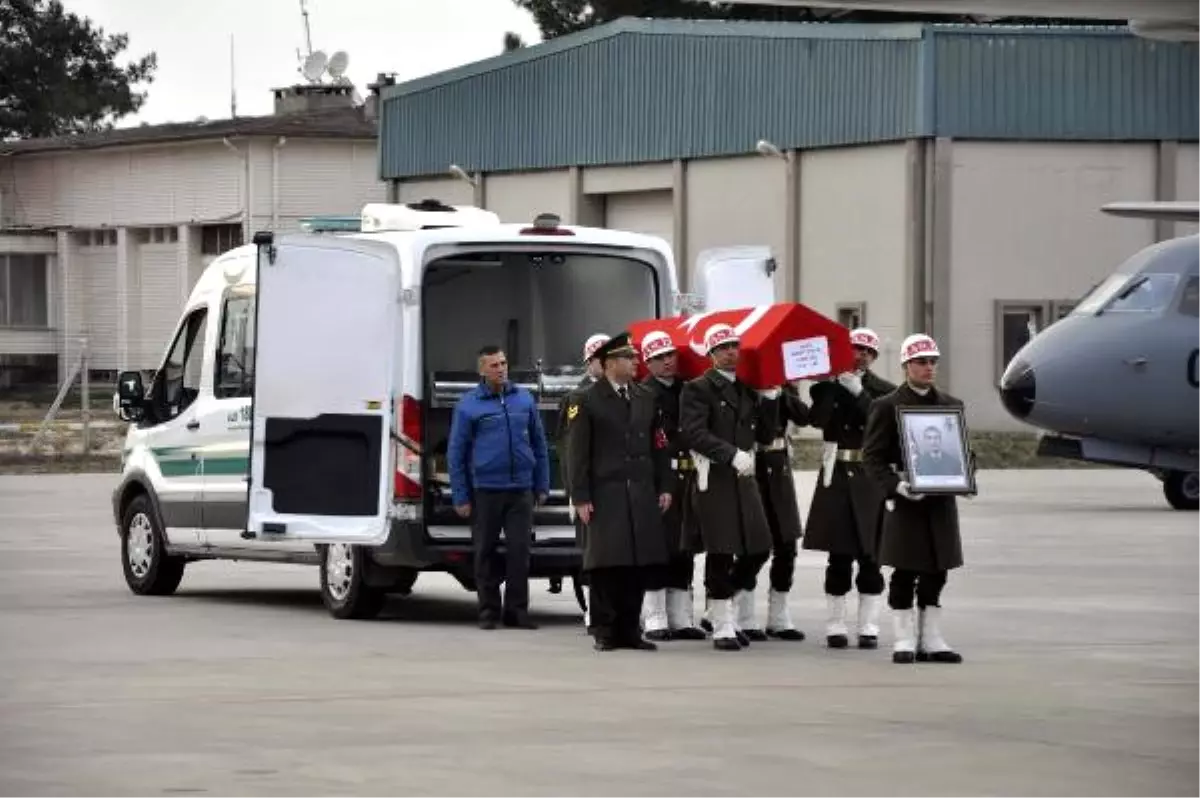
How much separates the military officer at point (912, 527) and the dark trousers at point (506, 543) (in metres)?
2.59

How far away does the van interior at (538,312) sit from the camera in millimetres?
19578

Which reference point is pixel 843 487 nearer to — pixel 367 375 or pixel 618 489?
pixel 618 489

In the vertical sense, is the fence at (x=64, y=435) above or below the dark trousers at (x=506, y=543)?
below

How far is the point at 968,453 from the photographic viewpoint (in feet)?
53.8

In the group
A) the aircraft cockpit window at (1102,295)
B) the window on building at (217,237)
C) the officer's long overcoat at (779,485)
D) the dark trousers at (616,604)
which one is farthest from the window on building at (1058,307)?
the dark trousers at (616,604)

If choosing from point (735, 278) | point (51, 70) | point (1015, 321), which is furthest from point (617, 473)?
point (51, 70)

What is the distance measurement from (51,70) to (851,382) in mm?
82349

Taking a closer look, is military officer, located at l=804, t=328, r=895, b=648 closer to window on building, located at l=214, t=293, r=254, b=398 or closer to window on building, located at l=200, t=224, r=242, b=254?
window on building, located at l=214, t=293, r=254, b=398

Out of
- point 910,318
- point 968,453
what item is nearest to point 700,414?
point 968,453

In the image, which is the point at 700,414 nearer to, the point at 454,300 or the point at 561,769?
the point at 454,300

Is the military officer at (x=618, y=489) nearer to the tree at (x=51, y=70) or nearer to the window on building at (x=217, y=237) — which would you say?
the window on building at (x=217, y=237)

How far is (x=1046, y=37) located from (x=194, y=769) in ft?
129

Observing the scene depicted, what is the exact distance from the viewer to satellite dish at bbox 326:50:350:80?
81.8 m

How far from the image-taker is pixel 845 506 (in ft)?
56.6
